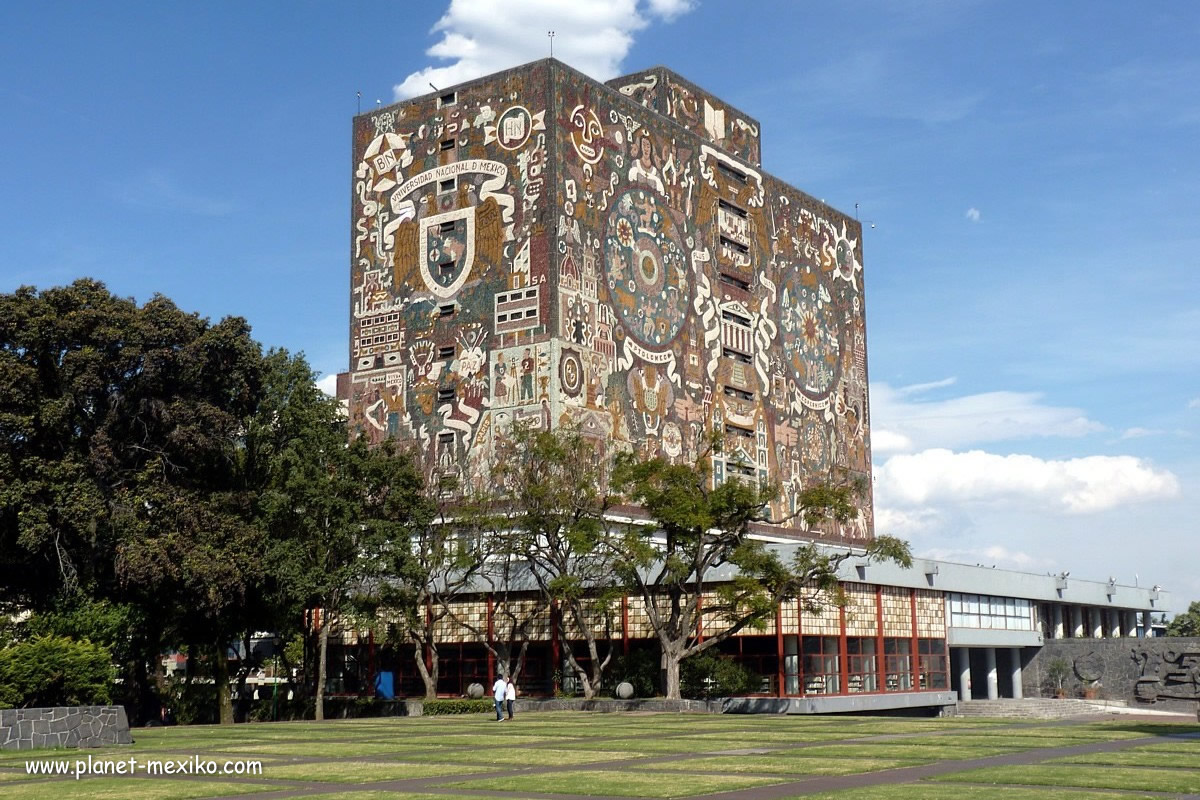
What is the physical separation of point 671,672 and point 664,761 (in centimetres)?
2417

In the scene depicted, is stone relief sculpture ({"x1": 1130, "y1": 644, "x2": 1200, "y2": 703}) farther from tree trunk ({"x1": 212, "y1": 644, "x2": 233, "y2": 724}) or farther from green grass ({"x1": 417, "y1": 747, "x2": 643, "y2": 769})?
green grass ({"x1": 417, "y1": 747, "x2": 643, "y2": 769})

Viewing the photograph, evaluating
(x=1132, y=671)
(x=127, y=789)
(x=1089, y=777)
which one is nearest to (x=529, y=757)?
(x=127, y=789)

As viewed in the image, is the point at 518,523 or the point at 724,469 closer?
the point at 518,523

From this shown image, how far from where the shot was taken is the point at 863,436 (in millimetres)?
85938

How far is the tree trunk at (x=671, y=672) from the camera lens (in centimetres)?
4825

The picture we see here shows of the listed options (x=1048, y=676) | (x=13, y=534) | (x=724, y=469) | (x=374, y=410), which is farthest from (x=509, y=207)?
(x=1048, y=676)

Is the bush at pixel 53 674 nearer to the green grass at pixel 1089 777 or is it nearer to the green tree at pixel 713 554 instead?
the green grass at pixel 1089 777

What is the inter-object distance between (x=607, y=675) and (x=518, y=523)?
758 cm

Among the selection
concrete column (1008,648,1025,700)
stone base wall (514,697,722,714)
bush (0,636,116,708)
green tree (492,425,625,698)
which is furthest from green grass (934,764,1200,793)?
concrete column (1008,648,1025,700)

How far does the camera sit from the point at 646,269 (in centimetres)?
6825

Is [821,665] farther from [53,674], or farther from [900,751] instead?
[53,674]

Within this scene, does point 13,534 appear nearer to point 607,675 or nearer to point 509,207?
point 607,675

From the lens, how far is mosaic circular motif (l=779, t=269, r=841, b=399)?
8025 cm

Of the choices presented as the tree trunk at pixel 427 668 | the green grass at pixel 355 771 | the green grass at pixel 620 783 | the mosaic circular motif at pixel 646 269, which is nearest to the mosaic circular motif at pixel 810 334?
the mosaic circular motif at pixel 646 269
